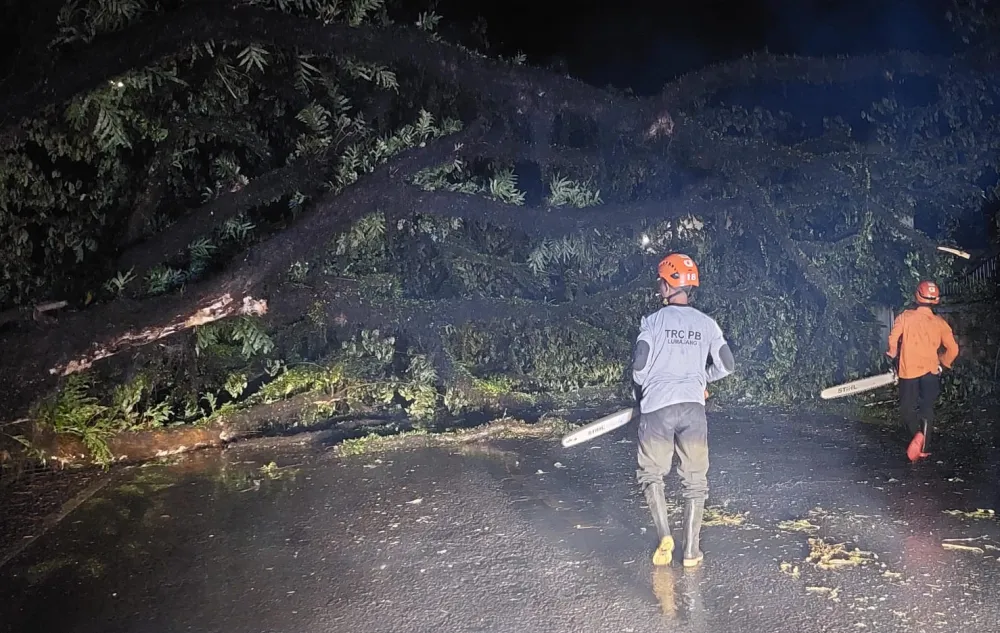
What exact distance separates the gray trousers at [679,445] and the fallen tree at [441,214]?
3304 mm

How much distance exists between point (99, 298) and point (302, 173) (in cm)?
209

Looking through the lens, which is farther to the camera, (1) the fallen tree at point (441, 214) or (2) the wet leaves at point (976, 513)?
(1) the fallen tree at point (441, 214)

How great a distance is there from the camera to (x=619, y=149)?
286 inches

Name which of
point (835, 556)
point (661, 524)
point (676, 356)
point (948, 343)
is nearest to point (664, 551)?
point (661, 524)

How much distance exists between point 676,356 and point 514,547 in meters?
1.47

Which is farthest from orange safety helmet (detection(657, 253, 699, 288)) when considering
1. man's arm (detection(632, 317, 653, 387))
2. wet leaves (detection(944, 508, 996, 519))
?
wet leaves (detection(944, 508, 996, 519))

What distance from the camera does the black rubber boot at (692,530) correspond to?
3959mm

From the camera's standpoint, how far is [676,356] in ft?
13.2

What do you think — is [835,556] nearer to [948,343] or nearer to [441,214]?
[948,343]

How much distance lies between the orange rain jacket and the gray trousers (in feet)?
8.37

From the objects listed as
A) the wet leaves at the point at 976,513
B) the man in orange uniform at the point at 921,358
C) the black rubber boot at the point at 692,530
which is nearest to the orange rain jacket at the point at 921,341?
the man in orange uniform at the point at 921,358

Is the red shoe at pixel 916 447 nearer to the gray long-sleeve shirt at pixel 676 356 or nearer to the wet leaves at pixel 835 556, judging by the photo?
the wet leaves at pixel 835 556

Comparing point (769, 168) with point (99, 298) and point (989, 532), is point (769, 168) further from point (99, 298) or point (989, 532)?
point (99, 298)

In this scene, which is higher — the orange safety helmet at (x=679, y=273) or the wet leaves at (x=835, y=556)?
the orange safety helmet at (x=679, y=273)
